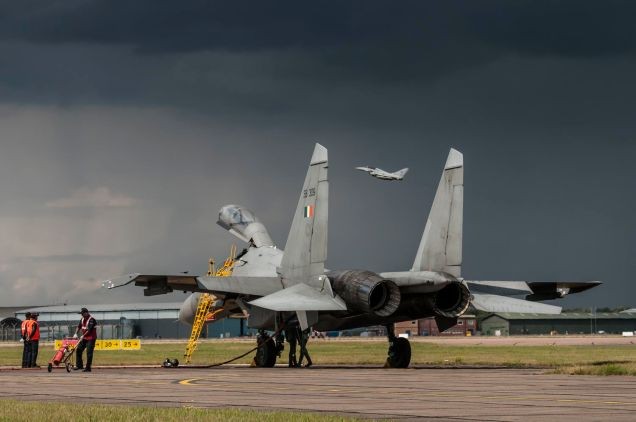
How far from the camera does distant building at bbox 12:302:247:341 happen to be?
5379 inches

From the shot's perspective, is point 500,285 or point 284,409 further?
point 500,285

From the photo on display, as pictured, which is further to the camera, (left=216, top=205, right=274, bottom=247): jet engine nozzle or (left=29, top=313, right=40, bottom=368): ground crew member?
(left=216, top=205, right=274, bottom=247): jet engine nozzle

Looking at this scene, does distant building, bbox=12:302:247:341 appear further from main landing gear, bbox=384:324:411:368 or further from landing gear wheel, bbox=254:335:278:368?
main landing gear, bbox=384:324:411:368

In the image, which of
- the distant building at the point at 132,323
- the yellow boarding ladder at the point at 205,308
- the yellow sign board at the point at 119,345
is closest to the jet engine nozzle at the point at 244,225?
the yellow boarding ladder at the point at 205,308

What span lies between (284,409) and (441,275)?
56.4 feet

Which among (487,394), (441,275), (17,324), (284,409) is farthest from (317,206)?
(17,324)

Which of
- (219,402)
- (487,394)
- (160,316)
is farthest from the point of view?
(160,316)

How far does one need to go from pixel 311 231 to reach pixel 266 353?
523 cm

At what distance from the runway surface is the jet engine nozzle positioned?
13.4 m

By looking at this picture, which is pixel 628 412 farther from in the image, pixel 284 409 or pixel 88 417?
pixel 88 417

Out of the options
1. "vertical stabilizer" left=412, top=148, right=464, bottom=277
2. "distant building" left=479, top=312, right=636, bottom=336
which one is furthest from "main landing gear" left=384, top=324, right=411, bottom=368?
"distant building" left=479, top=312, right=636, bottom=336

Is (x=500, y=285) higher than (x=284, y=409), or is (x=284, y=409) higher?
(x=500, y=285)

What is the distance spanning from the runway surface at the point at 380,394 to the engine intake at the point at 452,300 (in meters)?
7.70

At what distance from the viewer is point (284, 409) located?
15430mm
